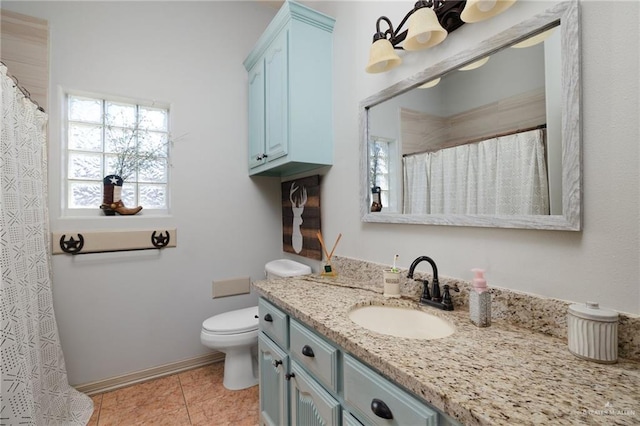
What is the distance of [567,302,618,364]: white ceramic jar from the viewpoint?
2.30 ft

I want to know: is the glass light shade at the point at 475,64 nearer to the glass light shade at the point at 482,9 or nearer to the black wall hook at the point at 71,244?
the glass light shade at the point at 482,9

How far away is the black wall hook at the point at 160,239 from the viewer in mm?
2059

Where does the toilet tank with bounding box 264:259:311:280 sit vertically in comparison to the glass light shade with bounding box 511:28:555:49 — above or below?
below

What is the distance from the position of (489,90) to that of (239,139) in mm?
1865

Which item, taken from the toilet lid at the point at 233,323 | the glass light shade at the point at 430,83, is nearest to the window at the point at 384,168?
the glass light shade at the point at 430,83

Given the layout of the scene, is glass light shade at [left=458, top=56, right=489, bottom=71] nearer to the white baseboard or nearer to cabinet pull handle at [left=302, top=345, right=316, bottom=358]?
cabinet pull handle at [left=302, top=345, right=316, bottom=358]

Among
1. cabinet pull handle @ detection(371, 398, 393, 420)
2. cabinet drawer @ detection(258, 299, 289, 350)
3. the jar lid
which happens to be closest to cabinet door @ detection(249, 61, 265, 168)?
cabinet drawer @ detection(258, 299, 289, 350)

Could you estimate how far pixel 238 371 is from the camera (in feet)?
6.42

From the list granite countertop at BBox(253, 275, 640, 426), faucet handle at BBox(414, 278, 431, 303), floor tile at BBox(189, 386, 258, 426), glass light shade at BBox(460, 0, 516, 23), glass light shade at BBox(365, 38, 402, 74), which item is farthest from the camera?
floor tile at BBox(189, 386, 258, 426)

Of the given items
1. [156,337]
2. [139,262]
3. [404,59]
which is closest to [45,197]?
[139,262]

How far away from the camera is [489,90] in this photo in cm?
105

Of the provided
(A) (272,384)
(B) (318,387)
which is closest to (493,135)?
(B) (318,387)

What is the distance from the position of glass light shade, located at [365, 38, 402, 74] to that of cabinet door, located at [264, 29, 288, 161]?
61 centimetres

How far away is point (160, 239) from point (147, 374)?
0.97 meters
